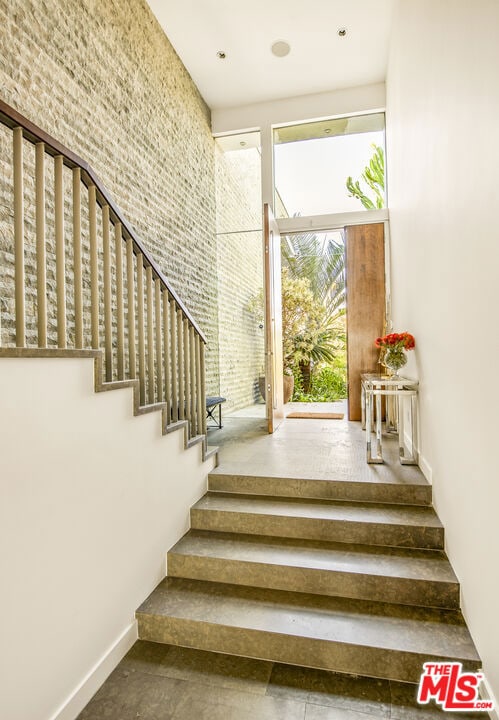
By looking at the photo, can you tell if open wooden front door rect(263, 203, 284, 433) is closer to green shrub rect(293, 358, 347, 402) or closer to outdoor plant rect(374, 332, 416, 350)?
outdoor plant rect(374, 332, 416, 350)

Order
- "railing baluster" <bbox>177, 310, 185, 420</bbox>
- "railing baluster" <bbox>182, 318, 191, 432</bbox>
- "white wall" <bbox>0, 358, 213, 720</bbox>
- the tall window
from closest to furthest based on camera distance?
1. "white wall" <bbox>0, 358, 213, 720</bbox>
2. "railing baluster" <bbox>177, 310, 185, 420</bbox>
3. "railing baluster" <bbox>182, 318, 191, 432</bbox>
4. the tall window

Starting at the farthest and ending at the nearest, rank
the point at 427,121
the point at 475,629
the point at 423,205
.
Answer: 1. the point at 423,205
2. the point at 427,121
3. the point at 475,629

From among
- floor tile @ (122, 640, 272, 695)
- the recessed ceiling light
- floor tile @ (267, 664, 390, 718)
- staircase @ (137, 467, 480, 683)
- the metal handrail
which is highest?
the recessed ceiling light

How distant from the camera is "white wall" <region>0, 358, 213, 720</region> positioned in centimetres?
139

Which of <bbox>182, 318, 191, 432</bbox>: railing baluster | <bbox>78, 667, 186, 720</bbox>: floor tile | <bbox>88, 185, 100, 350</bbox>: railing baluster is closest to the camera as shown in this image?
Result: <bbox>78, 667, 186, 720</bbox>: floor tile

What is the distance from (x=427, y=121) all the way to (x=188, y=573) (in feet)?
10.9

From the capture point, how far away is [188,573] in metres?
2.41

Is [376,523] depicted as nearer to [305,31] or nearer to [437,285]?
[437,285]

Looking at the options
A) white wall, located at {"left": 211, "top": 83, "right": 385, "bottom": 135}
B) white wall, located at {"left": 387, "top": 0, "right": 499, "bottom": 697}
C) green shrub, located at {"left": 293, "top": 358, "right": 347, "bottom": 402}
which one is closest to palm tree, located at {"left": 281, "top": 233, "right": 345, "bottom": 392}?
green shrub, located at {"left": 293, "top": 358, "right": 347, "bottom": 402}

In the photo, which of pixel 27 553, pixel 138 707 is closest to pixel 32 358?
pixel 27 553

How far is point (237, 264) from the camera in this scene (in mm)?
6488

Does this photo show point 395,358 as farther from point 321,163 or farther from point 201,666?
point 321,163

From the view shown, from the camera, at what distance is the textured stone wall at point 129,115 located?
243cm

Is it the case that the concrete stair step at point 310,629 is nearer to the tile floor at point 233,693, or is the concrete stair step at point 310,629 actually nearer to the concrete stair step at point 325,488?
the tile floor at point 233,693
